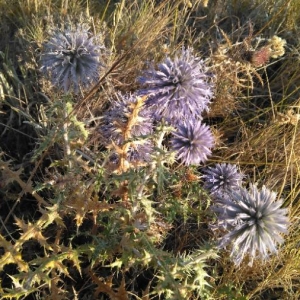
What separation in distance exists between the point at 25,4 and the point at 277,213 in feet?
6.45

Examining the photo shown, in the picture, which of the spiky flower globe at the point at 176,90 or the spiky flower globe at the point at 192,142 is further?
the spiky flower globe at the point at 192,142

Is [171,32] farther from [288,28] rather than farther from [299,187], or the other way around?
[299,187]

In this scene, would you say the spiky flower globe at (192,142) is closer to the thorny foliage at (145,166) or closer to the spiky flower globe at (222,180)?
the thorny foliage at (145,166)

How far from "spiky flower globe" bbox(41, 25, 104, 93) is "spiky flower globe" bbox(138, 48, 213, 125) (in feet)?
0.78

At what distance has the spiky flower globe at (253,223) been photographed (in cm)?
146

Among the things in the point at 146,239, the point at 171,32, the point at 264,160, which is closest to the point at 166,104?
the point at 146,239

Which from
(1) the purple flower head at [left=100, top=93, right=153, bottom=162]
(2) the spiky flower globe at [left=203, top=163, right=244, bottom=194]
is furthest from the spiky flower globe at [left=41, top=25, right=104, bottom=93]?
(2) the spiky flower globe at [left=203, top=163, right=244, bottom=194]

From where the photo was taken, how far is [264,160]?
223 centimetres

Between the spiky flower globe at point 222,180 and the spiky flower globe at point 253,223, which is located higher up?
the spiky flower globe at point 253,223

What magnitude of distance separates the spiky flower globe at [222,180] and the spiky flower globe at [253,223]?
266mm

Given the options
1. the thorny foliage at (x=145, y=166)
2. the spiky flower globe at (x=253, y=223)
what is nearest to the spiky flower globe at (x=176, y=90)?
the thorny foliage at (x=145, y=166)

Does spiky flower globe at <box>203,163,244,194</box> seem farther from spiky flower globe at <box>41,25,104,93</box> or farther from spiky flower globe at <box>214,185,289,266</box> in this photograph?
spiky flower globe at <box>41,25,104,93</box>

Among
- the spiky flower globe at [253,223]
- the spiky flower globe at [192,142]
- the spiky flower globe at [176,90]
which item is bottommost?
the spiky flower globe at [253,223]

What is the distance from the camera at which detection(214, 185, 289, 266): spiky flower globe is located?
146 centimetres
